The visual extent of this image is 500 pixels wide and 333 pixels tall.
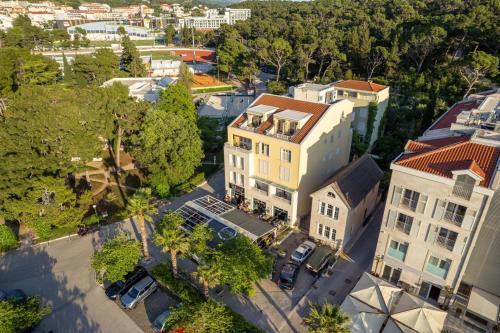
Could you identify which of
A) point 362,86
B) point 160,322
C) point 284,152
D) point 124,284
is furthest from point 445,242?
point 362,86

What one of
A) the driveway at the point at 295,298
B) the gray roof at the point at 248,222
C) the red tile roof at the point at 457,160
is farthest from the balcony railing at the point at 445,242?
the gray roof at the point at 248,222

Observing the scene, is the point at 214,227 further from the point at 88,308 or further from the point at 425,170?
the point at 425,170

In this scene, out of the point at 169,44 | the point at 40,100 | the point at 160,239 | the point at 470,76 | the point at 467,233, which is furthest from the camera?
the point at 169,44

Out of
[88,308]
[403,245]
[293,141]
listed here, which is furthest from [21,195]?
[403,245]

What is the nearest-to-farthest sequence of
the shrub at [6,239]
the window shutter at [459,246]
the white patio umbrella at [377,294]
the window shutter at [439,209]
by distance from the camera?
the window shutter at [459,246]
the window shutter at [439,209]
the white patio umbrella at [377,294]
the shrub at [6,239]

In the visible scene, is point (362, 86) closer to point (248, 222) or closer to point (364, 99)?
point (364, 99)

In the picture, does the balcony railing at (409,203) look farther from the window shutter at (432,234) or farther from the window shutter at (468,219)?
the window shutter at (468,219)

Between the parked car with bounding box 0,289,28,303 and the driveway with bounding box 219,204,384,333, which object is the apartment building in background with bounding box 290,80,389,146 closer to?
the driveway with bounding box 219,204,384,333

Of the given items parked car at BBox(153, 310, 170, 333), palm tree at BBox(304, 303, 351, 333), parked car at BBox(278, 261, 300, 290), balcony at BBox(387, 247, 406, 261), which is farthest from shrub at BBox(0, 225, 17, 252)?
balcony at BBox(387, 247, 406, 261)
